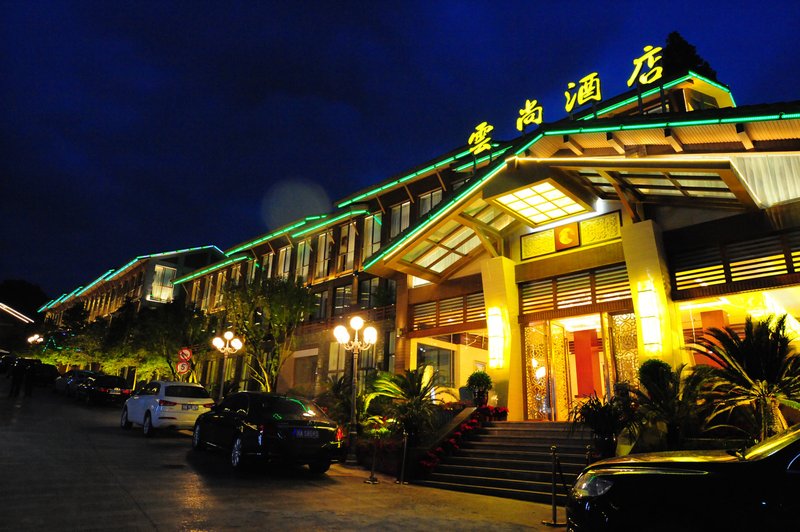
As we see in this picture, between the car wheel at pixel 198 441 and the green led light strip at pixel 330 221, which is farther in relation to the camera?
the green led light strip at pixel 330 221

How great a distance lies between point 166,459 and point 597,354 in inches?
559

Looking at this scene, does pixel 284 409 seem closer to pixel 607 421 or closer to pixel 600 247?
pixel 607 421

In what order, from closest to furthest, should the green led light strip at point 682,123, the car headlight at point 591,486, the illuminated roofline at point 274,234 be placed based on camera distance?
the car headlight at point 591,486, the green led light strip at point 682,123, the illuminated roofline at point 274,234

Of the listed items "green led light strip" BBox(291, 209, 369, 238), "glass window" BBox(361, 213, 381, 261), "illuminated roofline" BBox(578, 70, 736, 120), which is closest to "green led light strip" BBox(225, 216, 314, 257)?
"green led light strip" BBox(291, 209, 369, 238)

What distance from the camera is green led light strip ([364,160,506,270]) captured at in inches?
530

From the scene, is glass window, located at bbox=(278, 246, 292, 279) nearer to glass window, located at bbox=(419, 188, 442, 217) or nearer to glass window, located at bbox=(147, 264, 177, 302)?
glass window, located at bbox=(419, 188, 442, 217)

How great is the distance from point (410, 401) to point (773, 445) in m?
9.41

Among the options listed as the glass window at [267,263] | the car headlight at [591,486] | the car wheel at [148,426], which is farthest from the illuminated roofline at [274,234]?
the car headlight at [591,486]

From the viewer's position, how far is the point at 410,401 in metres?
12.4

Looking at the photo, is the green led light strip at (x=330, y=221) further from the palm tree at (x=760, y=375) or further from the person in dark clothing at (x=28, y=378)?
the palm tree at (x=760, y=375)

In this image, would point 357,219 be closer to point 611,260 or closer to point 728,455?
point 611,260

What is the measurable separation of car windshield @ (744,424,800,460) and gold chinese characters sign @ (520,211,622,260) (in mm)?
11264

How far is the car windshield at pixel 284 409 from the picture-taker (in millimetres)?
9869

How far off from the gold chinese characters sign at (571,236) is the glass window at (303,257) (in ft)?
52.1
